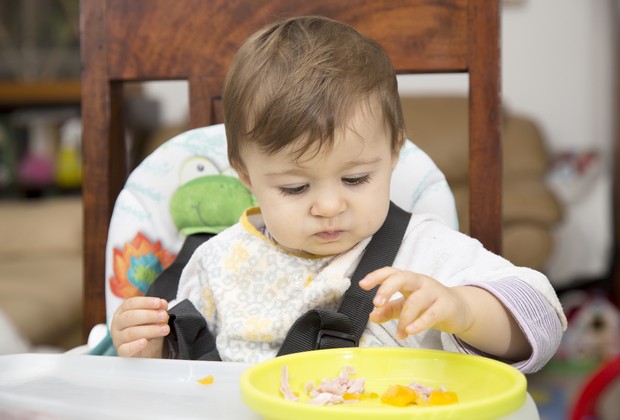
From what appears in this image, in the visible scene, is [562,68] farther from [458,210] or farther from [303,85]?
[303,85]

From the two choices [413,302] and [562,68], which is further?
[562,68]

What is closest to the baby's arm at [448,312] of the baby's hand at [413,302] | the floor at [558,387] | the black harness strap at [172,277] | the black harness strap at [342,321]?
the baby's hand at [413,302]

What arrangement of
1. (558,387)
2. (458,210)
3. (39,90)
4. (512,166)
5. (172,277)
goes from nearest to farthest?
(172,277) < (558,387) < (458,210) < (512,166) < (39,90)

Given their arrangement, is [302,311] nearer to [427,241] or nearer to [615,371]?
[427,241]

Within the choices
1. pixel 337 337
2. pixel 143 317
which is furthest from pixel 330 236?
pixel 143 317

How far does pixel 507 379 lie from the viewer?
67 cm

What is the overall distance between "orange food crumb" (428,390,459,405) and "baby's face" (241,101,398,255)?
0.24 metres

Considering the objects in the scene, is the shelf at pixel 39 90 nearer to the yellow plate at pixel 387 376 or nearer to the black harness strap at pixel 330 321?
the black harness strap at pixel 330 321

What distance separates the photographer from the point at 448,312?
2.45 ft

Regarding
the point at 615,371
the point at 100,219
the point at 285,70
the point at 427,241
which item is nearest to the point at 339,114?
the point at 285,70

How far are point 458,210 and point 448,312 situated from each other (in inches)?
96.3

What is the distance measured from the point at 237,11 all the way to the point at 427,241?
1.48 feet

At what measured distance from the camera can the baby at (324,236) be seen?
2.75ft

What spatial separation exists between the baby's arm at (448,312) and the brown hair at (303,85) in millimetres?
183
